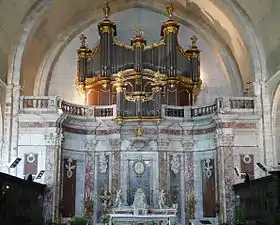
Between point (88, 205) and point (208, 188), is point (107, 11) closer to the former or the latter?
point (88, 205)

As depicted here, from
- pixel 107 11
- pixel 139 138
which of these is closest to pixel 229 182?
pixel 139 138

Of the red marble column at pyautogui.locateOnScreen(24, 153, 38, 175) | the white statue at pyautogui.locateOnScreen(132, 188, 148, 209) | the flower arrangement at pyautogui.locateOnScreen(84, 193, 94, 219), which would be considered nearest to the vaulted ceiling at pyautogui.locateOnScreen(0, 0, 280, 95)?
the red marble column at pyautogui.locateOnScreen(24, 153, 38, 175)

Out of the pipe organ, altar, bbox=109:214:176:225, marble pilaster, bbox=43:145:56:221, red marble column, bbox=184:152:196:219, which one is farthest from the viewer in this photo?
the pipe organ

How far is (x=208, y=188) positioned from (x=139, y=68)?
6.50m

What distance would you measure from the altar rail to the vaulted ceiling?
151cm

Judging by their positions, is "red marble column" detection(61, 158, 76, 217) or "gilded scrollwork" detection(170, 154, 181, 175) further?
"gilded scrollwork" detection(170, 154, 181, 175)

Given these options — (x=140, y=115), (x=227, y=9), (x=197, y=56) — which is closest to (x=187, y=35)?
(x=197, y=56)

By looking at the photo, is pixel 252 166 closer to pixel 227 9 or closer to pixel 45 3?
pixel 227 9

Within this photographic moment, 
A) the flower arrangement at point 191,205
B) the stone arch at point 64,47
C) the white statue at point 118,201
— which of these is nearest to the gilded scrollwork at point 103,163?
the white statue at point 118,201

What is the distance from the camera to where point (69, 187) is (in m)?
22.9

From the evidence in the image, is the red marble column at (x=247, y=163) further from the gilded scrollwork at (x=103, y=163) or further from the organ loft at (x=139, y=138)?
the gilded scrollwork at (x=103, y=163)

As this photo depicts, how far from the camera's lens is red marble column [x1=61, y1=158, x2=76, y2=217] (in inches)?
887

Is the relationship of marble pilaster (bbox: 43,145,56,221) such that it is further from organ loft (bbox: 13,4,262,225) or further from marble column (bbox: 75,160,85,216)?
marble column (bbox: 75,160,85,216)

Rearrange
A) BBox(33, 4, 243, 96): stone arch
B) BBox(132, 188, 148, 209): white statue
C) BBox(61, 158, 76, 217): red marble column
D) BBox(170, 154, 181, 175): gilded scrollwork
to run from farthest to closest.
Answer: BBox(33, 4, 243, 96): stone arch, BBox(170, 154, 181, 175): gilded scrollwork, BBox(61, 158, 76, 217): red marble column, BBox(132, 188, 148, 209): white statue
